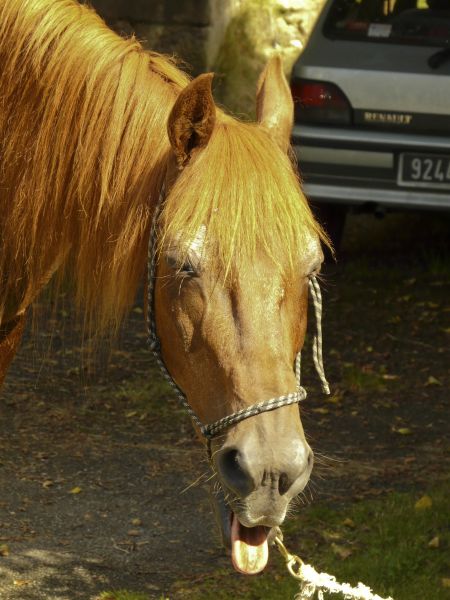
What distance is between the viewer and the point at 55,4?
3191mm

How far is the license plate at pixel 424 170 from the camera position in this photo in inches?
253

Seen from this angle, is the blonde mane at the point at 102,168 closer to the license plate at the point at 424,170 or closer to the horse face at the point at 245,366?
the horse face at the point at 245,366

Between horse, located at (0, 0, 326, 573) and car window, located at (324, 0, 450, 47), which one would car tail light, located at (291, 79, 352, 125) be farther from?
horse, located at (0, 0, 326, 573)

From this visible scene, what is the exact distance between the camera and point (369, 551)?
433cm

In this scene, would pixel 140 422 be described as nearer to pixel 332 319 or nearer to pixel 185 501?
pixel 185 501

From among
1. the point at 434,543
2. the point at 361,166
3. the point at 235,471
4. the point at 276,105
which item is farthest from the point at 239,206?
the point at 361,166

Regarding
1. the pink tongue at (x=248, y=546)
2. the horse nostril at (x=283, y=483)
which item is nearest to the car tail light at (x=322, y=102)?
the pink tongue at (x=248, y=546)

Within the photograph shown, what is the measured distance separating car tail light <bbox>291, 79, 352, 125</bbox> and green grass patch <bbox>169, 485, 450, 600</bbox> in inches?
101

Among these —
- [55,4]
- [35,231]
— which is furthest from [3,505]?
[55,4]

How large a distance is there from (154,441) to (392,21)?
10.1 feet

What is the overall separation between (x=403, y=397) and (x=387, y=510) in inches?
54.6

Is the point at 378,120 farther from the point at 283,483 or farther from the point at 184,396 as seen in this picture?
the point at 283,483

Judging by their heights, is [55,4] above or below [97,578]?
above

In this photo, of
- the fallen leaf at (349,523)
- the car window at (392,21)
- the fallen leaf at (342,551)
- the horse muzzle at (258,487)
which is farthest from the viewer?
the car window at (392,21)
